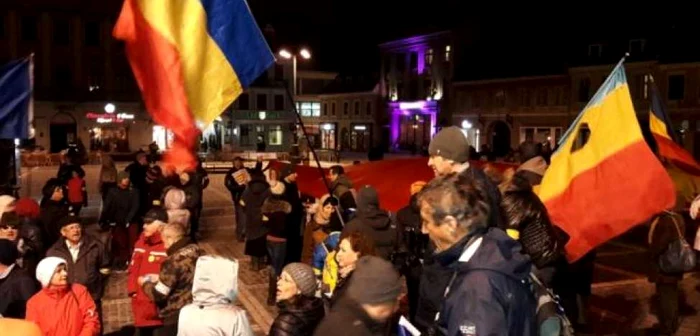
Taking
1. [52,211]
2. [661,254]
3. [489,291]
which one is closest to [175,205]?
[52,211]

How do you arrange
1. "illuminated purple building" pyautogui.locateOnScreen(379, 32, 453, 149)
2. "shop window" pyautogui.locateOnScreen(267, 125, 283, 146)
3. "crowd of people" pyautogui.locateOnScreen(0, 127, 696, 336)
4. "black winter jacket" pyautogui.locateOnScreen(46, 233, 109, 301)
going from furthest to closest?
"shop window" pyautogui.locateOnScreen(267, 125, 283, 146) < "illuminated purple building" pyautogui.locateOnScreen(379, 32, 453, 149) < "black winter jacket" pyautogui.locateOnScreen(46, 233, 109, 301) < "crowd of people" pyautogui.locateOnScreen(0, 127, 696, 336)

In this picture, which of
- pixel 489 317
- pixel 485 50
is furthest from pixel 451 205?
pixel 485 50

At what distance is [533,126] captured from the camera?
1918 inches

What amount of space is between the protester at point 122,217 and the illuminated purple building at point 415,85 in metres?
46.9

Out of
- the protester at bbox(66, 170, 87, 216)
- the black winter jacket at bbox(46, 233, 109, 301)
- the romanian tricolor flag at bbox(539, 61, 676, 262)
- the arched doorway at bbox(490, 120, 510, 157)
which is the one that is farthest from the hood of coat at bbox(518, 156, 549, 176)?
the arched doorway at bbox(490, 120, 510, 157)

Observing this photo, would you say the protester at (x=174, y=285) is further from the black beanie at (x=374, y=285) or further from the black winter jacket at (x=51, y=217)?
the black winter jacket at (x=51, y=217)

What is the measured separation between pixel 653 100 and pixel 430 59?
171ft

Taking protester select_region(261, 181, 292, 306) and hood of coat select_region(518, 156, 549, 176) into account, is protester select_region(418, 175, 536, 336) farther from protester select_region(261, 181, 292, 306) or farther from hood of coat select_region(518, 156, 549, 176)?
protester select_region(261, 181, 292, 306)

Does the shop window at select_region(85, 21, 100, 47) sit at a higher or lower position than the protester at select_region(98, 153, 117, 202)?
higher

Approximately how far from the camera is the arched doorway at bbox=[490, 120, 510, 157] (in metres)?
51.5

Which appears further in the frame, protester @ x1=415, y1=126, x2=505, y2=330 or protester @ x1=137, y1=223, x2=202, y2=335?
protester @ x1=137, y1=223, x2=202, y2=335

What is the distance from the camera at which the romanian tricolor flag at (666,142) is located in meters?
8.97

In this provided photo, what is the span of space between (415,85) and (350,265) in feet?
187

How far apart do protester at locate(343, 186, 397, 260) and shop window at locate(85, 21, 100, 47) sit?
174ft
